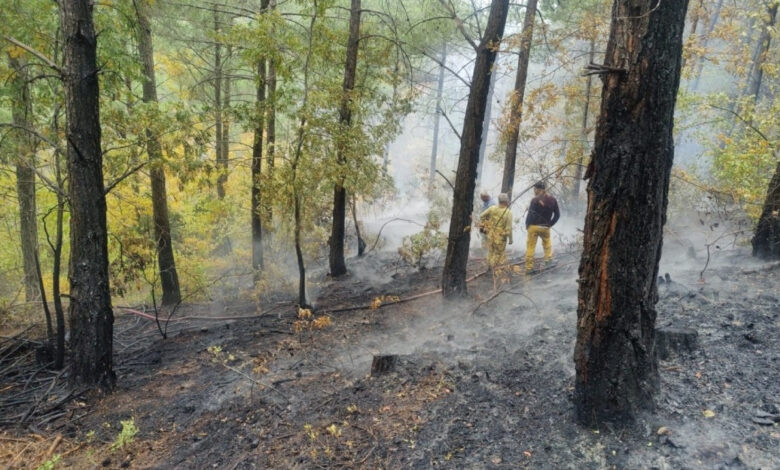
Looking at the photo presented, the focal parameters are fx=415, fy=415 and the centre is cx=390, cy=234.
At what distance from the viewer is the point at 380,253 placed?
14.6 meters

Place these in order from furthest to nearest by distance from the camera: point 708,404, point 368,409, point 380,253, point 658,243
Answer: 1. point 380,253
2. point 368,409
3. point 708,404
4. point 658,243

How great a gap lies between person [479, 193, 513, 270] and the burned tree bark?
14.6 feet

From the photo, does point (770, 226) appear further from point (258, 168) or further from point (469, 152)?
point (258, 168)

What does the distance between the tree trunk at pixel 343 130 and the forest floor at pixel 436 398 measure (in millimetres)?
3800

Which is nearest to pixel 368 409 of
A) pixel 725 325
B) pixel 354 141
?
pixel 725 325

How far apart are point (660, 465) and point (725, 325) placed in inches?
111

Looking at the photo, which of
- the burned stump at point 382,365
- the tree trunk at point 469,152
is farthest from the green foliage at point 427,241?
the burned stump at point 382,365

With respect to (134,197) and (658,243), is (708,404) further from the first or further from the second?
(134,197)

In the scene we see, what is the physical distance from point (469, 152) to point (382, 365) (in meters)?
4.04

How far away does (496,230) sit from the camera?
803 centimetres

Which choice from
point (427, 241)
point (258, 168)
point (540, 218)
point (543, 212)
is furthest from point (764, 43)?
point (258, 168)

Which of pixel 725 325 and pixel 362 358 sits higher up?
pixel 725 325

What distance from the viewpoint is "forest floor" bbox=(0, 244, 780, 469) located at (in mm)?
3588

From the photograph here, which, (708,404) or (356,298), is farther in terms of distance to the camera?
(356,298)
